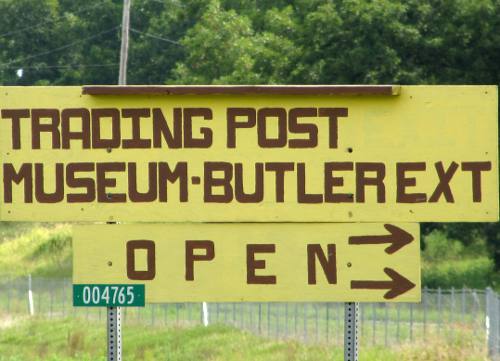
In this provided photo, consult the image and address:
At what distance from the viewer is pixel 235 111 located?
8.80 meters

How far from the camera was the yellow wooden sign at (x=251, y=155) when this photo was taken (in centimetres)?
875

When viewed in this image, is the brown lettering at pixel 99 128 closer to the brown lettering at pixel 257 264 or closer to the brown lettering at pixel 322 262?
the brown lettering at pixel 257 264

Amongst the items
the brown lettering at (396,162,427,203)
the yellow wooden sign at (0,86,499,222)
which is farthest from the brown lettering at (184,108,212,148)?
the brown lettering at (396,162,427,203)

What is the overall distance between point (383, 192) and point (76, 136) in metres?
2.05

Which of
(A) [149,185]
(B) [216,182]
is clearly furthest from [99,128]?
(B) [216,182]

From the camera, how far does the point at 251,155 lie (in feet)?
28.9

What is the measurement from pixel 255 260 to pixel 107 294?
997mm

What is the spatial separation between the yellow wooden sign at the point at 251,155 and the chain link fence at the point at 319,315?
8.86 metres

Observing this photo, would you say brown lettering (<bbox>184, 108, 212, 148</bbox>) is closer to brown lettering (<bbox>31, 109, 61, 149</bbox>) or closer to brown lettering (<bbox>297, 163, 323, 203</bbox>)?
brown lettering (<bbox>297, 163, 323, 203</bbox>)

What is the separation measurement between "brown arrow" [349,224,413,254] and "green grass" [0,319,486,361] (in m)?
8.59

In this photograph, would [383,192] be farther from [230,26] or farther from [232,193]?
[230,26]

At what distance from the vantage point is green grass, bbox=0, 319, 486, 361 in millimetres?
18828

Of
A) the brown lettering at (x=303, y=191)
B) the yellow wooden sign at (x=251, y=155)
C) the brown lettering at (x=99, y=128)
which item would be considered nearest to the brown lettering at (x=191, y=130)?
the yellow wooden sign at (x=251, y=155)

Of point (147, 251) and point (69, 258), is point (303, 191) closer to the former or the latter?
point (147, 251)
